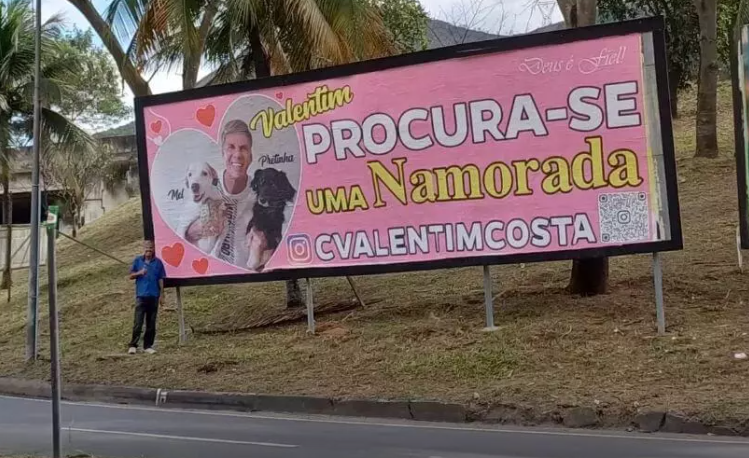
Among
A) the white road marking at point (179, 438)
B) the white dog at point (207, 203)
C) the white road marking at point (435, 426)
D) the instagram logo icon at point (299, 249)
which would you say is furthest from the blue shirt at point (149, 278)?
the white road marking at point (179, 438)

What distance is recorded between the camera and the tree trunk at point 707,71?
20.8 m

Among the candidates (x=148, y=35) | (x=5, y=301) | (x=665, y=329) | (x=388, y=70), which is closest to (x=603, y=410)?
(x=665, y=329)

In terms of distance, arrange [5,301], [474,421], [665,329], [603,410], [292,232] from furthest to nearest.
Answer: [5,301] < [292,232] < [665,329] < [474,421] < [603,410]

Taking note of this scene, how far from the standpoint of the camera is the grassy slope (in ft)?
35.0

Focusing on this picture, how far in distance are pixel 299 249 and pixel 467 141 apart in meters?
3.32

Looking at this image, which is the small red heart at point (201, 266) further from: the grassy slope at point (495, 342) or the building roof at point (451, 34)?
the building roof at point (451, 34)

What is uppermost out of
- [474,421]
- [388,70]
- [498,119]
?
[388,70]

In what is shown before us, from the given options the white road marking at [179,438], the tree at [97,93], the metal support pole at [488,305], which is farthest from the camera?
the tree at [97,93]

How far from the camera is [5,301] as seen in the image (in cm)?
2508

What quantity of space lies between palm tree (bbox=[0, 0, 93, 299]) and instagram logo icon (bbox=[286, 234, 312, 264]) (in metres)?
10.0

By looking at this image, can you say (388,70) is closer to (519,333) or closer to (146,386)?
(519,333)

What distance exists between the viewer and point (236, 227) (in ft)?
49.4

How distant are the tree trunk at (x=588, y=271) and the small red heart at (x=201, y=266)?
6.04 meters

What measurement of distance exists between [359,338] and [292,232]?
214 centimetres
